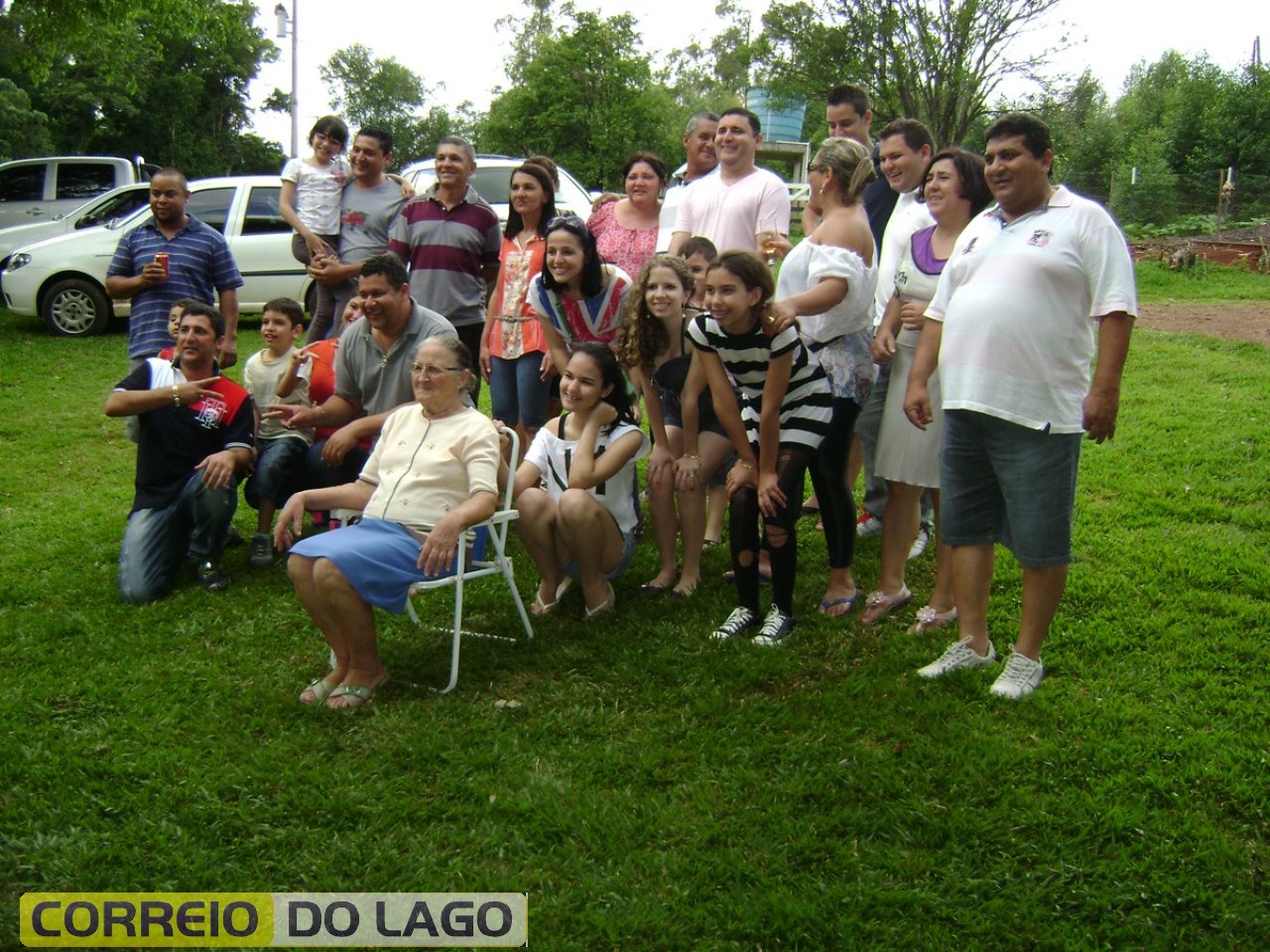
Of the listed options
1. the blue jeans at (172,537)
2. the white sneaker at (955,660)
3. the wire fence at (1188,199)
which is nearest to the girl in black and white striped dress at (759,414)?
the white sneaker at (955,660)

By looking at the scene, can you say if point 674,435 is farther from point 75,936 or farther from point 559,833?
point 75,936

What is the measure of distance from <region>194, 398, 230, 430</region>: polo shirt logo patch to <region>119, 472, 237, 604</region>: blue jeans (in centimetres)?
24

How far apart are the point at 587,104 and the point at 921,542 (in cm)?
2487

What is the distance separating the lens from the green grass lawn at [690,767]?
2.76m

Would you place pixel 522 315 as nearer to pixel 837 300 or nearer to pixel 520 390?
pixel 520 390

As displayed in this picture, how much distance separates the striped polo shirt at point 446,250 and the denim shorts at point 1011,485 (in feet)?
9.83

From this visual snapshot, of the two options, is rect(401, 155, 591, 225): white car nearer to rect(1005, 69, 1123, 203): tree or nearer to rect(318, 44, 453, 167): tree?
rect(1005, 69, 1123, 203): tree

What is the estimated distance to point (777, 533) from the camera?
4.12 metres

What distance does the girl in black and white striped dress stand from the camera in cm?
404

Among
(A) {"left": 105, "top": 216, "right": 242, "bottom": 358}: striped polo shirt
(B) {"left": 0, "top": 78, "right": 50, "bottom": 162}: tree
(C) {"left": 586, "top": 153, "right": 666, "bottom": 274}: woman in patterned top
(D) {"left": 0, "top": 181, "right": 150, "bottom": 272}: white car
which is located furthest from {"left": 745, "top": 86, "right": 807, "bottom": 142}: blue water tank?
(A) {"left": 105, "top": 216, "right": 242, "bottom": 358}: striped polo shirt

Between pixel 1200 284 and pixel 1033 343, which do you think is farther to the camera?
pixel 1200 284

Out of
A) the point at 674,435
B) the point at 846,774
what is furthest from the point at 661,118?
the point at 846,774

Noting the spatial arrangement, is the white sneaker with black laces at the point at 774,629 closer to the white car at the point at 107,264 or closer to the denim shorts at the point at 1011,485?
the denim shorts at the point at 1011,485

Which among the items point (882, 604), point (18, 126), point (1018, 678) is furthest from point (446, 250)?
point (18, 126)
